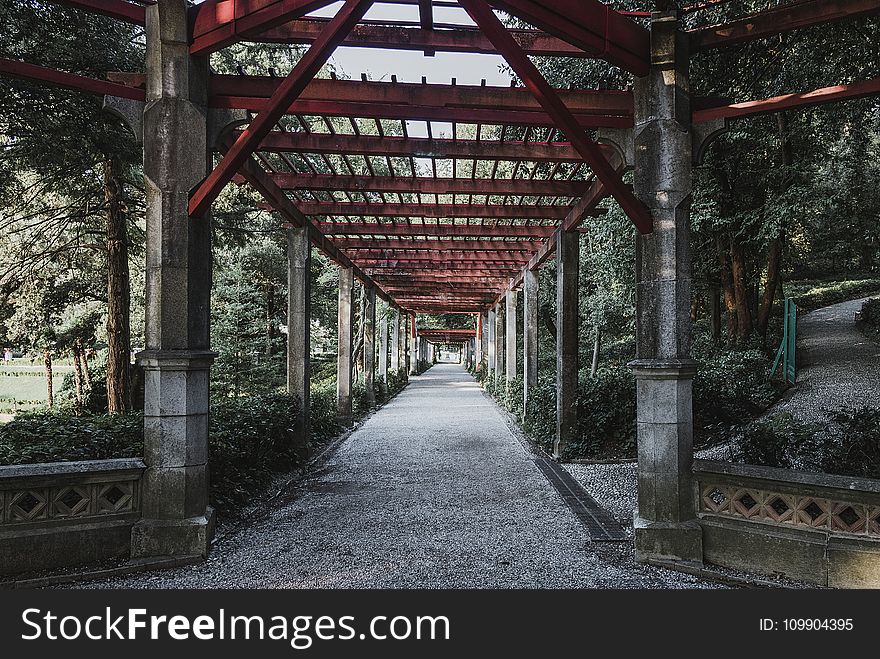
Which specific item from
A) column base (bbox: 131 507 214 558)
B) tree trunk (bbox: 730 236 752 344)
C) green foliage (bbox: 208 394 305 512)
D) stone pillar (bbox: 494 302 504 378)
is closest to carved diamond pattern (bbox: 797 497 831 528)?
column base (bbox: 131 507 214 558)

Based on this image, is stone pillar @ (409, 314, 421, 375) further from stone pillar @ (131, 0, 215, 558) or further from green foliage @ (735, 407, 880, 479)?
stone pillar @ (131, 0, 215, 558)

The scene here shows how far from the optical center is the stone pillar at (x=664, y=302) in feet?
15.4

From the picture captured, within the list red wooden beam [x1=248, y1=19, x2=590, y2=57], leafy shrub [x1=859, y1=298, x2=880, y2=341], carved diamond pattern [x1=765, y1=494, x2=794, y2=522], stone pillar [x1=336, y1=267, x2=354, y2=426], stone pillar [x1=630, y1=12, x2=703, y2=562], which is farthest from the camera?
leafy shrub [x1=859, y1=298, x2=880, y2=341]

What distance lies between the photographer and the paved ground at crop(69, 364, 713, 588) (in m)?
4.30

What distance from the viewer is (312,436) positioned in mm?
10523

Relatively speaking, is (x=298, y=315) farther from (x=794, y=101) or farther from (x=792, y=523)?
(x=792, y=523)

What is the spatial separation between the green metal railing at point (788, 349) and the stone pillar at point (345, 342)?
8563mm

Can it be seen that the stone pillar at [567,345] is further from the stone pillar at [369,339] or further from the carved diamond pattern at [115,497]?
the stone pillar at [369,339]

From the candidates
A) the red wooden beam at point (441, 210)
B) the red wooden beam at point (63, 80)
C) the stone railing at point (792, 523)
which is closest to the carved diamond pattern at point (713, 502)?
the stone railing at point (792, 523)

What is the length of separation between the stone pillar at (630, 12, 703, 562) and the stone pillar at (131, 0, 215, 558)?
3559 millimetres

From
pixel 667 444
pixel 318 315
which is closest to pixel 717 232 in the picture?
pixel 667 444

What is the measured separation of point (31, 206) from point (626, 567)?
11.2 m

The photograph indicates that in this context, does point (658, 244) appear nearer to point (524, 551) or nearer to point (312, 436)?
point (524, 551)

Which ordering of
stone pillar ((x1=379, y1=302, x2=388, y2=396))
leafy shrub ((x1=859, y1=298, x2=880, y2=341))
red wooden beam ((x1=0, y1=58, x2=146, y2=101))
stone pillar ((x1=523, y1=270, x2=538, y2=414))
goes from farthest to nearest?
stone pillar ((x1=379, y1=302, x2=388, y2=396)) < leafy shrub ((x1=859, y1=298, x2=880, y2=341)) < stone pillar ((x1=523, y1=270, x2=538, y2=414)) < red wooden beam ((x1=0, y1=58, x2=146, y2=101))
